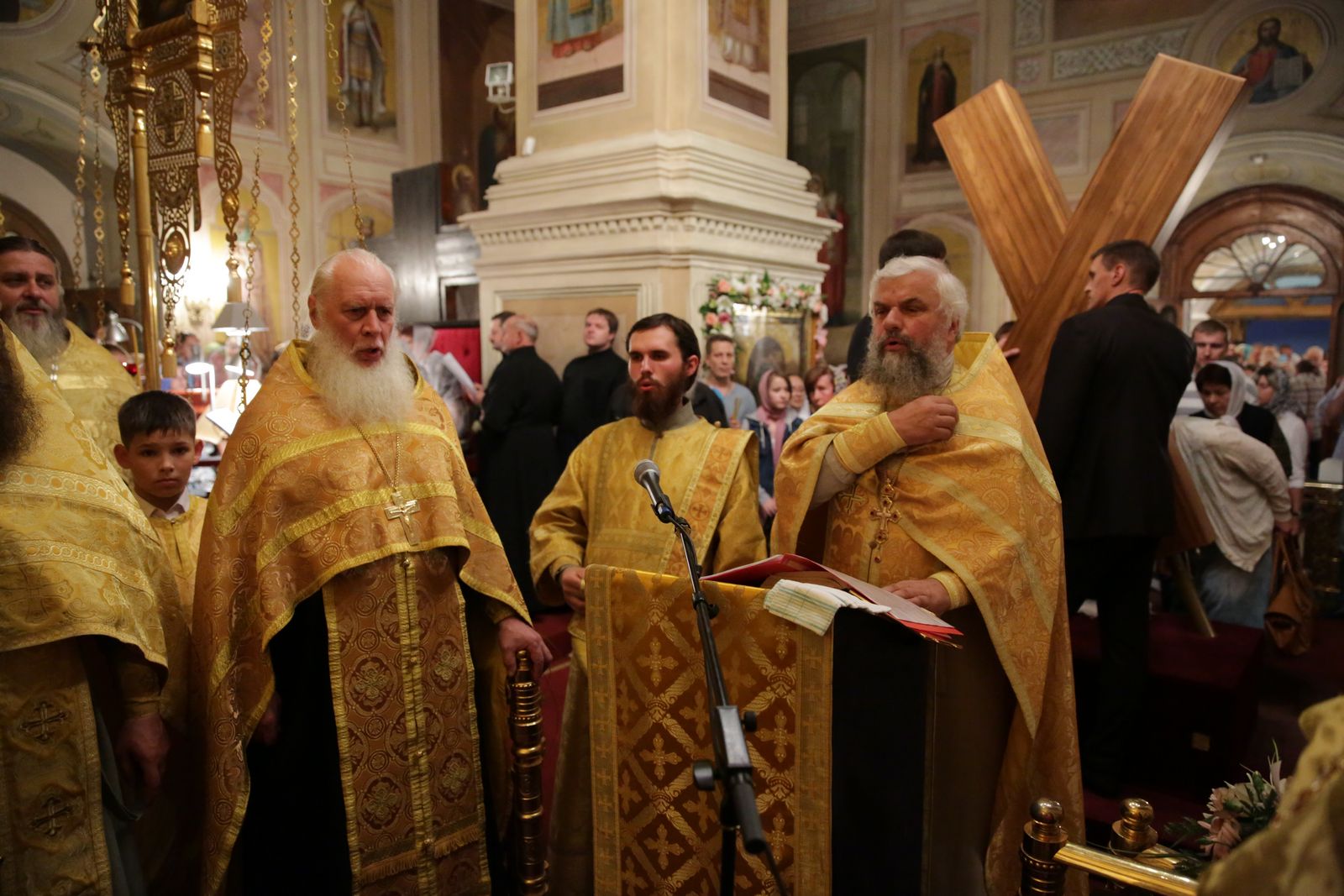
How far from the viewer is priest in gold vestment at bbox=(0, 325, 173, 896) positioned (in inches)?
67.3

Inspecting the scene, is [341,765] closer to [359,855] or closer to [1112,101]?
[359,855]

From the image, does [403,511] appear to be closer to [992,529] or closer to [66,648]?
[66,648]

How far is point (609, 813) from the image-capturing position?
1.96 meters

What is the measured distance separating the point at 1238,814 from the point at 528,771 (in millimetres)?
1402

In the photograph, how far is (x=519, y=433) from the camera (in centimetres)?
560

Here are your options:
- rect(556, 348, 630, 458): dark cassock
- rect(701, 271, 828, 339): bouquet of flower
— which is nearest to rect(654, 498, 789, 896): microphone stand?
rect(556, 348, 630, 458): dark cassock

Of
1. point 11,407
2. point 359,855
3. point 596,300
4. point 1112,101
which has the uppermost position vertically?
point 1112,101

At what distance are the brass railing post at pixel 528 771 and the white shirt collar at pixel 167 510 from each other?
1168 mm

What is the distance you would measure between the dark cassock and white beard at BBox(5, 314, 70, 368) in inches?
109

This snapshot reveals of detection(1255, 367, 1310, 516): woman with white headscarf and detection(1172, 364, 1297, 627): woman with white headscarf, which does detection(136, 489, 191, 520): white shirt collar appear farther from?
detection(1255, 367, 1310, 516): woman with white headscarf

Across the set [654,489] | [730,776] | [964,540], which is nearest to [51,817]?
[654,489]

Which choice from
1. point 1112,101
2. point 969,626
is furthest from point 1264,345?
point 969,626

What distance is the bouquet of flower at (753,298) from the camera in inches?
228

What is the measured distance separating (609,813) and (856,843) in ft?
1.74
